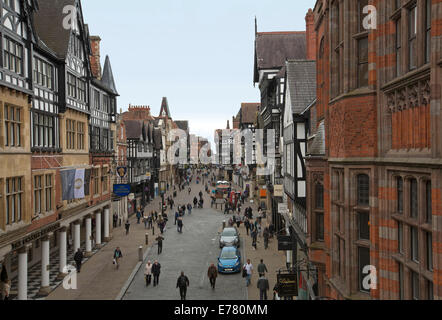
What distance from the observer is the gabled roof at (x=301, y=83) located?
20567 millimetres

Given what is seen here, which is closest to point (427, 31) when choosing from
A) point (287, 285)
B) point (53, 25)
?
point (287, 285)

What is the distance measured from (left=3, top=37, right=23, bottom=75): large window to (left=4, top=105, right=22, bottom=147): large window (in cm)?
167

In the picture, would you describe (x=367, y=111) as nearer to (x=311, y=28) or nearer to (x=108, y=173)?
(x=311, y=28)

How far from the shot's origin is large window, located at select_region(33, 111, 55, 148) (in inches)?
809

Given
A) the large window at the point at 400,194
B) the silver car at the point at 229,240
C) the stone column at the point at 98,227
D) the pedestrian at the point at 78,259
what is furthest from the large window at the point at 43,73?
the large window at the point at 400,194

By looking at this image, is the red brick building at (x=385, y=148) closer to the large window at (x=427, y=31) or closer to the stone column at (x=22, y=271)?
the large window at (x=427, y=31)

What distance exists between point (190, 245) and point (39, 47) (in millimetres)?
18467

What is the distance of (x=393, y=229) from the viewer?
821 cm

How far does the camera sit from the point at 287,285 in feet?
49.0

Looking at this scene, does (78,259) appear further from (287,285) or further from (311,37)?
(311,37)

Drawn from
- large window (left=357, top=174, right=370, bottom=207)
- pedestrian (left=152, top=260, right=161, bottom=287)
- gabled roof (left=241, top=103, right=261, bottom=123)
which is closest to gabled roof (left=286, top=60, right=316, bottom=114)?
pedestrian (left=152, top=260, right=161, bottom=287)

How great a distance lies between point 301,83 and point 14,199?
1485 centimetres

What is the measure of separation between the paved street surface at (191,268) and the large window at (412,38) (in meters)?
14.8

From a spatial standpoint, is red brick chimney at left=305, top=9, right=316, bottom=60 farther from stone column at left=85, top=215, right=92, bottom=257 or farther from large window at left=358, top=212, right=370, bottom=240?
large window at left=358, top=212, right=370, bottom=240
